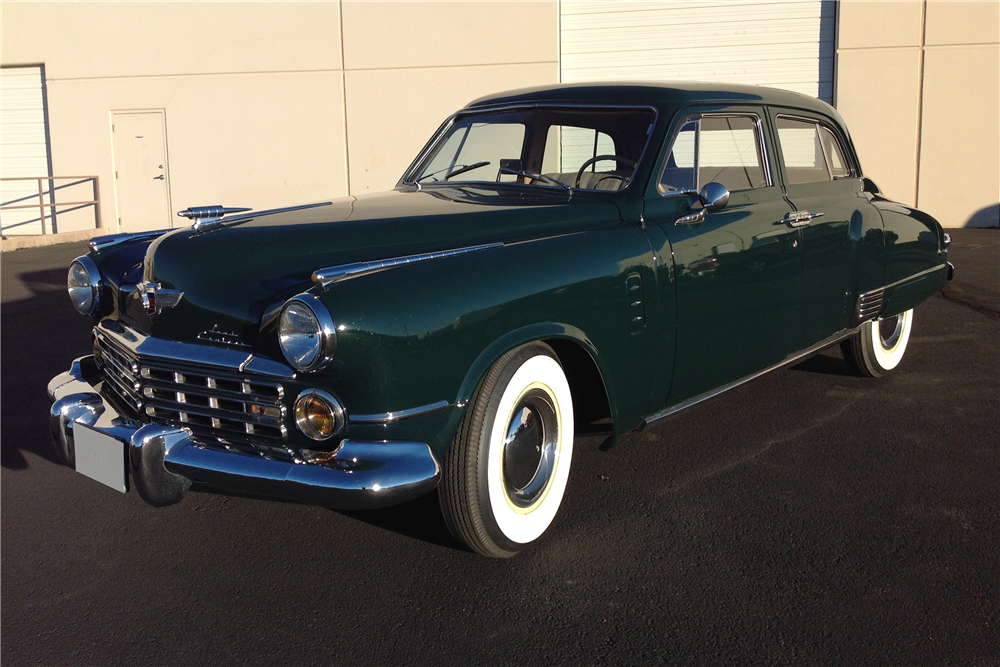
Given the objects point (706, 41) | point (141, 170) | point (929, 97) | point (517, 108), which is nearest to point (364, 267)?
point (517, 108)

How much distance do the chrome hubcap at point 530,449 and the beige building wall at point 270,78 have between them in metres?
11.0

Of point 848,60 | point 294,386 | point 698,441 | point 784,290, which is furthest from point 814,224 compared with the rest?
point 848,60

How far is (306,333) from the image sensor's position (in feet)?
8.27

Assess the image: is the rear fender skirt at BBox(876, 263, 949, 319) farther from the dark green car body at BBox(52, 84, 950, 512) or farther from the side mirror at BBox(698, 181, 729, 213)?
the side mirror at BBox(698, 181, 729, 213)

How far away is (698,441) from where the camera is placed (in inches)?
164

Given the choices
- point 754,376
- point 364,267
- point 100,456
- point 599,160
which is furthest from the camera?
point 754,376

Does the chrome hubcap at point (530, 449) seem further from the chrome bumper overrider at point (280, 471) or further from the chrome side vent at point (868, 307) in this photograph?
the chrome side vent at point (868, 307)

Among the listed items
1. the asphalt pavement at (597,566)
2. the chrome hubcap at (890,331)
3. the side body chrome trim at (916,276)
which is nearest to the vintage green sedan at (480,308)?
the asphalt pavement at (597,566)

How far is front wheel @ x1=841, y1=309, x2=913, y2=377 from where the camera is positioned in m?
5.05

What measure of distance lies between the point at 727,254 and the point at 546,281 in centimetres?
109

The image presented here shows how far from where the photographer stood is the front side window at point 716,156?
147 inches

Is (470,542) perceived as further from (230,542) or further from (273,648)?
(230,542)

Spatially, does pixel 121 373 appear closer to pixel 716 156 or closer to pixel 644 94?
pixel 644 94

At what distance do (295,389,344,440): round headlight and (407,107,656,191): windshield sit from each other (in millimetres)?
1630
